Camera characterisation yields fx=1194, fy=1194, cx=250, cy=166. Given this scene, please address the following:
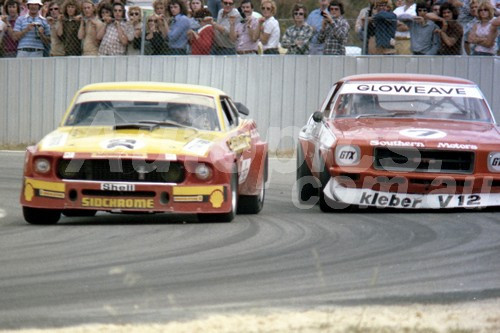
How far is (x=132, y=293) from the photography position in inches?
248

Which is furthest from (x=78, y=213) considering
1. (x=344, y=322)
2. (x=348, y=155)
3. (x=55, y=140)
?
(x=344, y=322)

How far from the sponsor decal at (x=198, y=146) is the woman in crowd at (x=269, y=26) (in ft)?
29.2

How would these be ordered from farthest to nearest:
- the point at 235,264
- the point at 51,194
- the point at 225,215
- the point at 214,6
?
the point at 214,6 → the point at 225,215 → the point at 51,194 → the point at 235,264

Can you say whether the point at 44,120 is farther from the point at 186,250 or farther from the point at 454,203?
the point at 186,250

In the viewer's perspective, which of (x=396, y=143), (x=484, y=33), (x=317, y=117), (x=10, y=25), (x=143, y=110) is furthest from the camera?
(x=10, y=25)

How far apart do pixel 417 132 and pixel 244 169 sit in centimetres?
165

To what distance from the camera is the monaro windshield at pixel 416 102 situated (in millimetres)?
11844

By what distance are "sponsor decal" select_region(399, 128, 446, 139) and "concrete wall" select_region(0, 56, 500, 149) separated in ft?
24.4

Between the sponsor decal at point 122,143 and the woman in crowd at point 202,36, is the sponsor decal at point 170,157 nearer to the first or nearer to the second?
the sponsor decal at point 122,143

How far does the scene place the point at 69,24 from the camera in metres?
19.7

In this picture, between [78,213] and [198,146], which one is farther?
[78,213]

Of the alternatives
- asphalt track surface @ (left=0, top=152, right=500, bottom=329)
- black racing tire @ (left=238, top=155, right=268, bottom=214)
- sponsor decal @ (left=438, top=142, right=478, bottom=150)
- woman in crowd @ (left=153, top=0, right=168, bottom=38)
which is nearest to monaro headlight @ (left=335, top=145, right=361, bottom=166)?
asphalt track surface @ (left=0, top=152, right=500, bottom=329)

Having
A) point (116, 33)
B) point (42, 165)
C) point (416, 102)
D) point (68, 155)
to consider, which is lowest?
point (42, 165)

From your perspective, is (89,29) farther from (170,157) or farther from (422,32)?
(170,157)
